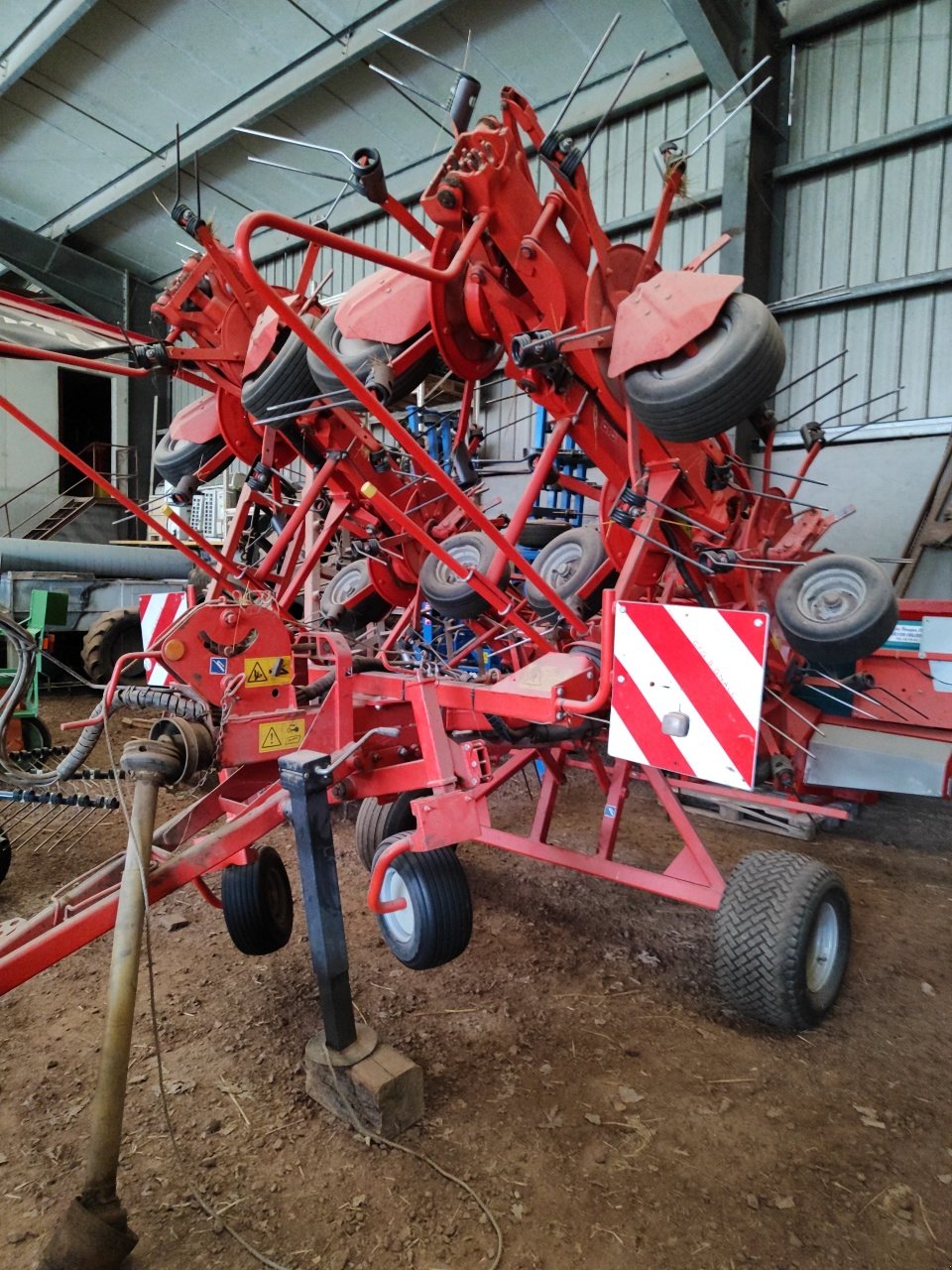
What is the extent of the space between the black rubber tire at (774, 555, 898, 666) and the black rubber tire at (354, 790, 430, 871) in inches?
66.6

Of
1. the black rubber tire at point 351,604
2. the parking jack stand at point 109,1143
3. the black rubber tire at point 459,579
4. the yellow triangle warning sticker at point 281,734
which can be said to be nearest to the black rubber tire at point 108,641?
the black rubber tire at point 351,604

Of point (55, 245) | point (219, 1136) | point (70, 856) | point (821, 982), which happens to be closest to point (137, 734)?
point (70, 856)

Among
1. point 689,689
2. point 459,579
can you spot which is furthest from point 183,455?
point 689,689

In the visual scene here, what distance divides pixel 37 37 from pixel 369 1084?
32.6 feet

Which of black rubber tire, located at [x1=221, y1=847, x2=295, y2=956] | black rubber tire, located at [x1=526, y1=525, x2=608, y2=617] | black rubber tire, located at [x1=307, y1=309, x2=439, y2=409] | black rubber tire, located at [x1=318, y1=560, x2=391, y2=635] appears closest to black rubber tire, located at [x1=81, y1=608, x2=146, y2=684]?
black rubber tire, located at [x1=318, y1=560, x2=391, y2=635]

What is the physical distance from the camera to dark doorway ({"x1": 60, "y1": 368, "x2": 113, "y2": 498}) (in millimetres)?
14469

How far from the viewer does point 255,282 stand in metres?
1.77

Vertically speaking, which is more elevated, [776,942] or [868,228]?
[868,228]

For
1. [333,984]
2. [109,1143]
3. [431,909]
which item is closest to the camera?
[109,1143]

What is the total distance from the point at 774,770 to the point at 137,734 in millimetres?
4866

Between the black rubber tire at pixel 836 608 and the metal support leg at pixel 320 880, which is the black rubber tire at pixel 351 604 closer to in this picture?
the black rubber tire at pixel 836 608

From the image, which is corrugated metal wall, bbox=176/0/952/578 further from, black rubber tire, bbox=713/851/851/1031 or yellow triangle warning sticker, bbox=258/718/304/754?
black rubber tire, bbox=713/851/851/1031

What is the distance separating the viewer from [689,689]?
1.81 m

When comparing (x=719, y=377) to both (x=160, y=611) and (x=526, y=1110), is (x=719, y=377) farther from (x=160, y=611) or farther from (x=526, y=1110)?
(x=160, y=611)
